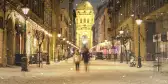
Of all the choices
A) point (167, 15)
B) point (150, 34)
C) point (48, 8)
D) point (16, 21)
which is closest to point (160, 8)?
point (167, 15)

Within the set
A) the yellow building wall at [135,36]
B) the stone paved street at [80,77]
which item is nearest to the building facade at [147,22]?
the yellow building wall at [135,36]

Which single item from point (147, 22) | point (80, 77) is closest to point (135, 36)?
point (147, 22)

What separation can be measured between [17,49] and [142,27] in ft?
82.0

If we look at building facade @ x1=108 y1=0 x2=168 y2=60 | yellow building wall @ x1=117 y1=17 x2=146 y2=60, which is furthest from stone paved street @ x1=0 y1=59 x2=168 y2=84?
yellow building wall @ x1=117 y1=17 x2=146 y2=60

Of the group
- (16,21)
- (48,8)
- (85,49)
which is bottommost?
(85,49)

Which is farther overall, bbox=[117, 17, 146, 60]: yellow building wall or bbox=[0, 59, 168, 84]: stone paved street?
bbox=[117, 17, 146, 60]: yellow building wall

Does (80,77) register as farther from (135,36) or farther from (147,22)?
(135,36)

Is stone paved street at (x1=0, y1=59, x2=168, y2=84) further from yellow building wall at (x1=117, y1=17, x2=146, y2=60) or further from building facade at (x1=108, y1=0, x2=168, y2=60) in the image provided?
yellow building wall at (x1=117, y1=17, x2=146, y2=60)

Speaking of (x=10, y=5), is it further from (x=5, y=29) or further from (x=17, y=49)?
(x=17, y=49)

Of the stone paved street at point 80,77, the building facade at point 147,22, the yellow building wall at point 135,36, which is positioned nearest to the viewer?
the stone paved street at point 80,77

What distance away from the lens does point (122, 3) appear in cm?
9362

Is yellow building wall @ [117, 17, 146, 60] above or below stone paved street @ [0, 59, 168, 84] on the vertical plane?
above

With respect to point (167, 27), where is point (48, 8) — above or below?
above

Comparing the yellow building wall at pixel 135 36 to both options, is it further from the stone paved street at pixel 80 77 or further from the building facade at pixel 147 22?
the stone paved street at pixel 80 77
